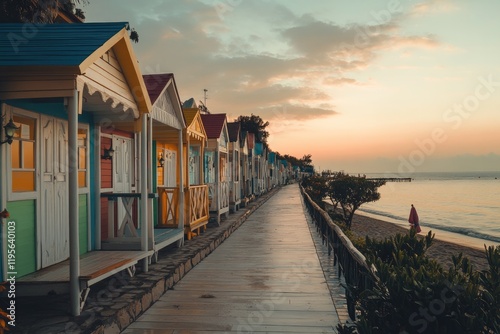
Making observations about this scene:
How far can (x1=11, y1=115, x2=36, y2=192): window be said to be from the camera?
5531 mm

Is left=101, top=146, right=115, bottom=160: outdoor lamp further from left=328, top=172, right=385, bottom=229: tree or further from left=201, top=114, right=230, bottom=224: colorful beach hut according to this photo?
left=328, top=172, right=385, bottom=229: tree

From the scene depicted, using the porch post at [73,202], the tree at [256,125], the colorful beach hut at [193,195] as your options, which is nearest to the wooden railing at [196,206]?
the colorful beach hut at [193,195]

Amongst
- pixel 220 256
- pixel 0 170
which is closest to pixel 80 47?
pixel 0 170

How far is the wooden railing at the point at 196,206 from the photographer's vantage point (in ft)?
36.7

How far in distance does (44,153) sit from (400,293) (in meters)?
5.26

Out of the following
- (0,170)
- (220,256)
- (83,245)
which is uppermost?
(0,170)

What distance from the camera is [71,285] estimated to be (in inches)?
193

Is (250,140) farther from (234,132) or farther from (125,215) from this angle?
(125,215)

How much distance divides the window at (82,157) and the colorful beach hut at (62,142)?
18mm

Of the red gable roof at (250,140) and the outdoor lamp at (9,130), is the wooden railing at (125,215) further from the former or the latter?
the red gable roof at (250,140)

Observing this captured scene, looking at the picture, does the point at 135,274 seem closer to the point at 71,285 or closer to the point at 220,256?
the point at 71,285

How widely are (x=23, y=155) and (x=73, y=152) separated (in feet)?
4.79

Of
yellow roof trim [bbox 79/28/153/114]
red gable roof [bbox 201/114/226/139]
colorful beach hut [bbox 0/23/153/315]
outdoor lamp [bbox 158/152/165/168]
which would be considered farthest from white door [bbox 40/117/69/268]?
red gable roof [bbox 201/114/226/139]

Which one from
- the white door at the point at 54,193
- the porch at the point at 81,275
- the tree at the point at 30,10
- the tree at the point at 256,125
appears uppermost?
the tree at the point at 256,125
